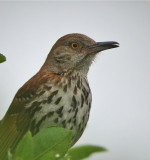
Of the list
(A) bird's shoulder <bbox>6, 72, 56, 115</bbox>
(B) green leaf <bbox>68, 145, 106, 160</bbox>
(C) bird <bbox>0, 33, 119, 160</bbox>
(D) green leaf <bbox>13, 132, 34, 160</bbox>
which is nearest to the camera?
(D) green leaf <bbox>13, 132, 34, 160</bbox>

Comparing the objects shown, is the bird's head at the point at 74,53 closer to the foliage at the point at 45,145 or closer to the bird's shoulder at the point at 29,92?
the bird's shoulder at the point at 29,92

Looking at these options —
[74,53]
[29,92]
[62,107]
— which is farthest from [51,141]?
[74,53]

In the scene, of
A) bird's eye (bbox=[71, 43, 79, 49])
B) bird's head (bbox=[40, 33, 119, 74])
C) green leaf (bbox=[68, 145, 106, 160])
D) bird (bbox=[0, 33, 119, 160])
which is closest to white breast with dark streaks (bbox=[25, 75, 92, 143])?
bird (bbox=[0, 33, 119, 160])

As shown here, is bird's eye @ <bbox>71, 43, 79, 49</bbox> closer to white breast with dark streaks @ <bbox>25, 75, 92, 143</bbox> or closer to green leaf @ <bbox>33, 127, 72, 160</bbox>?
white breast with dark streaks @ <bbox>25, 75, 92, 143</bbox>

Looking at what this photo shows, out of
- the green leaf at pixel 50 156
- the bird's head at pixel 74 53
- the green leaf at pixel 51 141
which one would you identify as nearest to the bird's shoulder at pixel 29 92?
the bird's head at pixel 74 53

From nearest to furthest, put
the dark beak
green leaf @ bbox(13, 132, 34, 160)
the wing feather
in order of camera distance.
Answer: green leaf @ bbox(13, 132, 34, 160) → the wing feather → the dark beak

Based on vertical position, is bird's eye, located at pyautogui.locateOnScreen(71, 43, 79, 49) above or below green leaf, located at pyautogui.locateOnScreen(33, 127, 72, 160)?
above

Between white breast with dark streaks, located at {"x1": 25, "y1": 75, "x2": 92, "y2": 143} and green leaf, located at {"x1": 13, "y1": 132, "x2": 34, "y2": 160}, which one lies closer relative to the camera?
green leaf, located at {"x1": 13, "y1": 132, "x2": 34, "y2": 160}
